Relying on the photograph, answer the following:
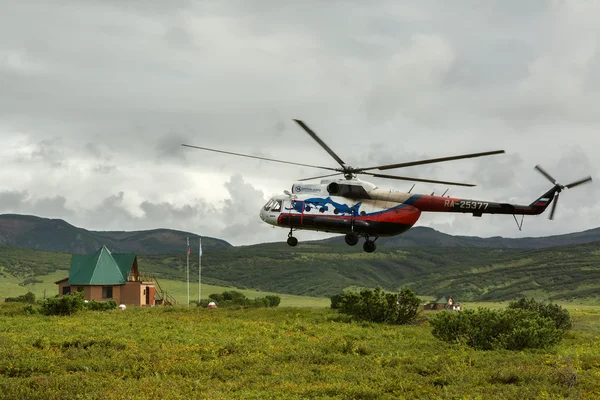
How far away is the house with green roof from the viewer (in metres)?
65.4

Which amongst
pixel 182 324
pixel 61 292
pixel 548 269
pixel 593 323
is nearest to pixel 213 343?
pixel 182 324

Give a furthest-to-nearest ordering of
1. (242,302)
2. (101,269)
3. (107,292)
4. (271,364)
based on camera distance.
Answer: (101,269)
(107,292)
(242,302)
(271,364)

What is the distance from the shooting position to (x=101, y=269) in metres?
66.2

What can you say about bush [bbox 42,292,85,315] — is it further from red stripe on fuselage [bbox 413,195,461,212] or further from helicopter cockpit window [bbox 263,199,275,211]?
red stripe on fuselage [bbox 413,195,461,212]

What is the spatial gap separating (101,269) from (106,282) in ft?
5.30

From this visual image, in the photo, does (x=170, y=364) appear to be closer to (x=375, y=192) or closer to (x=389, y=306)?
(x=375, y=192)

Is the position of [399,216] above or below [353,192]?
below

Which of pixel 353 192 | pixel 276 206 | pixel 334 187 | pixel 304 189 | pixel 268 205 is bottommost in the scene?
pixel 276 206

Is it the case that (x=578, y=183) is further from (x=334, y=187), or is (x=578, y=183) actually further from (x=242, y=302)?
(x=242, y=302)

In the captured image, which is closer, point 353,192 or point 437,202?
point 437,202

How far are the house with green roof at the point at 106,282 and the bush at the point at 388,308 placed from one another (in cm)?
3169

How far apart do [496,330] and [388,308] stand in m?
10.6

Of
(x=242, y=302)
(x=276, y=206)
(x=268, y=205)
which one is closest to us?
(x=276, y=206)

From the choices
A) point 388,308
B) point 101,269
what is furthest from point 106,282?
point 388,308
